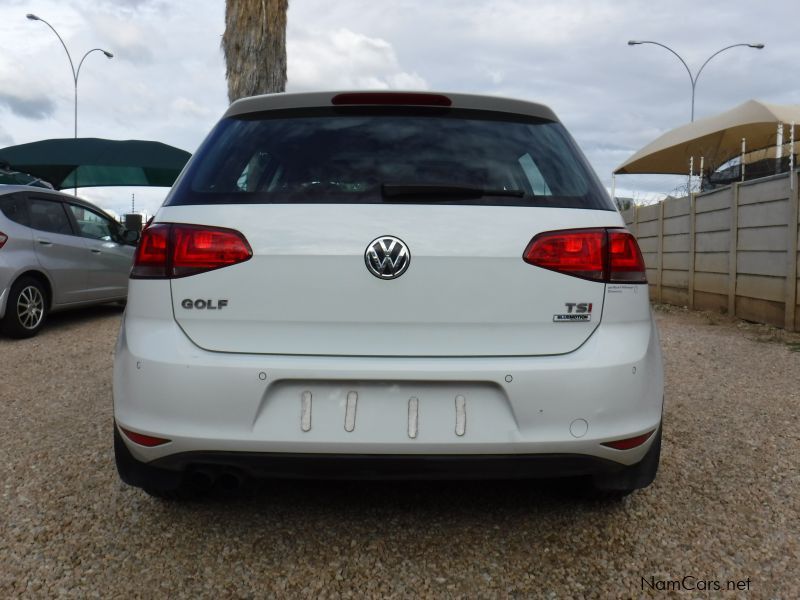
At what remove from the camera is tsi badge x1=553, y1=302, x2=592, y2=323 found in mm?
2094

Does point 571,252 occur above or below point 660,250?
above

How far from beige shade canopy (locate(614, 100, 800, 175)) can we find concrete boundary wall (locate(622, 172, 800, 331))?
558 cm

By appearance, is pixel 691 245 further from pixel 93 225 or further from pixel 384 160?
pixel 384 160

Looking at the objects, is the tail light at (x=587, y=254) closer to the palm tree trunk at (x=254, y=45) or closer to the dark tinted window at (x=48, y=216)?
the dark tinted window at (x=48, y=216)

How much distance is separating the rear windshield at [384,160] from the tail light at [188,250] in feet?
0.38

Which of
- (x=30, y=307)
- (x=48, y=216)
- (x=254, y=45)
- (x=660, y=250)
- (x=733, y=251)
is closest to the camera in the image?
(x=30, y=307)

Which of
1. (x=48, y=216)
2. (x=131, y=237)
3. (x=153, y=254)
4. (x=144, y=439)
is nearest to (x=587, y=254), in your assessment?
(x=153, y=254)

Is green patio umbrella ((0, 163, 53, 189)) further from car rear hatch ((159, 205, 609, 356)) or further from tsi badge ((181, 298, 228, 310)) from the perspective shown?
car rear hatch ((159, 205, 609, 356))

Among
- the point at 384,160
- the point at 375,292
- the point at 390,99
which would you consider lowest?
the point at 375,292

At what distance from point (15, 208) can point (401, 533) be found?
6162mm

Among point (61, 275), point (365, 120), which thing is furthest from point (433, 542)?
point (61, 275)

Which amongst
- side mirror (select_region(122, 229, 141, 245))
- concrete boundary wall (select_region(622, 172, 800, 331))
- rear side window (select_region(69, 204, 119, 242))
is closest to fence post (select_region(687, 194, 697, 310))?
concrete boundary wall (select_region(622, 172, 800, 331))

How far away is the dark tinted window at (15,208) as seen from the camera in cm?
688

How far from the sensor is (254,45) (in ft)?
31.1
